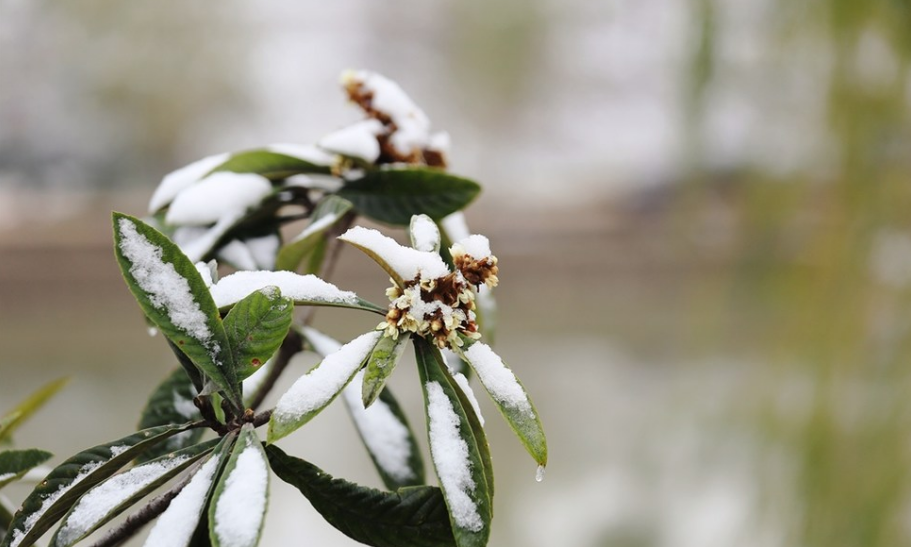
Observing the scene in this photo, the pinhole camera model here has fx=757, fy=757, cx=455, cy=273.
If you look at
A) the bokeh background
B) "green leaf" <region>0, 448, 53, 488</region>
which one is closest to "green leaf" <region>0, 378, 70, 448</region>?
"green leaf" <region>0, 448, 53, 488</region>

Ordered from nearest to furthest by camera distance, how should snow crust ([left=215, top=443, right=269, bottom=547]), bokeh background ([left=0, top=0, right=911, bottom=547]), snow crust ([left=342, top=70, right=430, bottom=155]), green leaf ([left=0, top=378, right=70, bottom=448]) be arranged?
1. snow crust ([left=215, top=443, right=269, bottom=547])
2. green leaf ([left=0, top=378, right=70, bottom=448])
3. snow crust ([left=342, top=70, right=430, bottom=155])
4. bokeh background ([left=0, top=0, right=911, bottom=547])

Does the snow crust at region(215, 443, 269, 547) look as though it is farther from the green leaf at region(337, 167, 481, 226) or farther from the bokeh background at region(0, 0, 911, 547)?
the bokeh background at region(0, 0, 911, 547)

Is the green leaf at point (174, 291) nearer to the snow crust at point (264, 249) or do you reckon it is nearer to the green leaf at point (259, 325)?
the green leaf at point (259, 325)

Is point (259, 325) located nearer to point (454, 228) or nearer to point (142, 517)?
point (142, 517)

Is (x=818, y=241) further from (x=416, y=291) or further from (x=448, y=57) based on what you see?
(x=448, y=57)

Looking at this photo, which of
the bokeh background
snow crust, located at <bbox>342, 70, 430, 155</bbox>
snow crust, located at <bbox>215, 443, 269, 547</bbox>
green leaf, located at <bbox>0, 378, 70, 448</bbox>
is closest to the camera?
snow crust, located at <bbox>215, 443, 269, 547</bbox>
